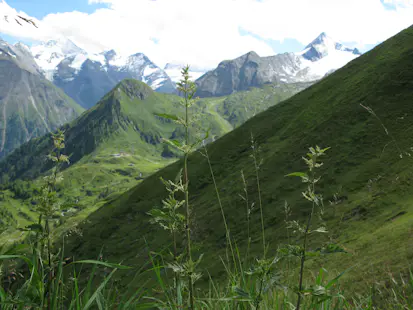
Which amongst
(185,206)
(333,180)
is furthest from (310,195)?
(333,180)

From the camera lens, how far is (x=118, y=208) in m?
62.7

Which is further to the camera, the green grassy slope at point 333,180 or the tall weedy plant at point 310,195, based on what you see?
the green grassy slope at point 333,180

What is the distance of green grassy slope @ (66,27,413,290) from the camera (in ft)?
49.2

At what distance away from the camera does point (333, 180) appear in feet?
92.4

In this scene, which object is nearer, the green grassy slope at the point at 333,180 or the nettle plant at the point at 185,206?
the nettle plant at the point at 185,206

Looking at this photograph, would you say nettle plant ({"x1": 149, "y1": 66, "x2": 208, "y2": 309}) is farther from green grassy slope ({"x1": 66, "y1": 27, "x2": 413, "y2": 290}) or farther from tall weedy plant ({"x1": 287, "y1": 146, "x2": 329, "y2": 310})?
green grassy slope ({"x1": 66, "y1": 27, "x2": 413, "y2": 290})

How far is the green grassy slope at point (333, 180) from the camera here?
15004mm

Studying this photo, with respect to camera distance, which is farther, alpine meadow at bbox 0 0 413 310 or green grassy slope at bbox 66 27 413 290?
green grassy slope at bbox 66 27 413 290

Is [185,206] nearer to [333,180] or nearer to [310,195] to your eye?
[310,195]

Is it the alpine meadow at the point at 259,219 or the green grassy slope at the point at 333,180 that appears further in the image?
the green grassy slope at the point at 333,180

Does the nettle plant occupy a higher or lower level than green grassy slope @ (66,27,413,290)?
Answer: higher

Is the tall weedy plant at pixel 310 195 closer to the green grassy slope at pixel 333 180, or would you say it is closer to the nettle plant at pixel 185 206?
the nettle plant at pixel 185 206

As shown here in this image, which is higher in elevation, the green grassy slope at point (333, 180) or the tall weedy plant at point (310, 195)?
the tall weedy plant at point (310, 195)

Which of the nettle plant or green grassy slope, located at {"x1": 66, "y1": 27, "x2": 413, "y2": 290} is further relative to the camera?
green grassy slope, located at {"x1": 66, "y1": 27, "x2": 413, "y2": 290}
